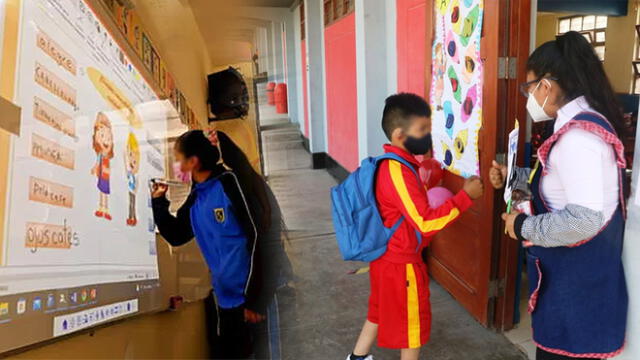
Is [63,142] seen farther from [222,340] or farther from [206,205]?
[222,340]

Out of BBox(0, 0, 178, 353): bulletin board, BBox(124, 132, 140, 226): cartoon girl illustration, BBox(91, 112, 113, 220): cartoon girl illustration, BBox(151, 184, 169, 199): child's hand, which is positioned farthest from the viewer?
BBox(151, 184, 169, 199): child's hand

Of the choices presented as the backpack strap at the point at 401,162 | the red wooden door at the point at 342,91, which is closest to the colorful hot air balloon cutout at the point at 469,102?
the backpack strap at the point at 401,162

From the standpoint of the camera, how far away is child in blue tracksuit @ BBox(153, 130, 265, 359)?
0.79 m

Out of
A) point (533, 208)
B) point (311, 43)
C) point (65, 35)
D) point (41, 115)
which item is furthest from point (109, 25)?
point (311, 43)

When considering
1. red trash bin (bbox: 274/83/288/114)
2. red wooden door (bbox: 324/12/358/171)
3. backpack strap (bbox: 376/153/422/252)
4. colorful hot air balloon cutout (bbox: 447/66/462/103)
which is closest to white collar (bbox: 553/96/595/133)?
backpack strap (bbox: 376/153/422/252)

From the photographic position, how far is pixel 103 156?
0.66m

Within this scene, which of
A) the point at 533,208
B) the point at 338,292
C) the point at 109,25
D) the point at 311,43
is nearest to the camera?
the point at 109,25

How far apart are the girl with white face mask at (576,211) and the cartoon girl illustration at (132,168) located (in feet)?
2.50

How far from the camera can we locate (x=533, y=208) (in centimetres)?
97

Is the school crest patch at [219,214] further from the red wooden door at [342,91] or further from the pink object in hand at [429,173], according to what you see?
the red wooden door at [342,91]

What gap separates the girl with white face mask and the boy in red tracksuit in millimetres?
257

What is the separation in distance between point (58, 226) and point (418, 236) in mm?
950

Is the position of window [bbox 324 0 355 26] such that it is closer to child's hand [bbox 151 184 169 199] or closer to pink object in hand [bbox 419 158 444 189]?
pink object in hand [bbox 419 158 444 189]

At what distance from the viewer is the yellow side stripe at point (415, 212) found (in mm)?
1164
